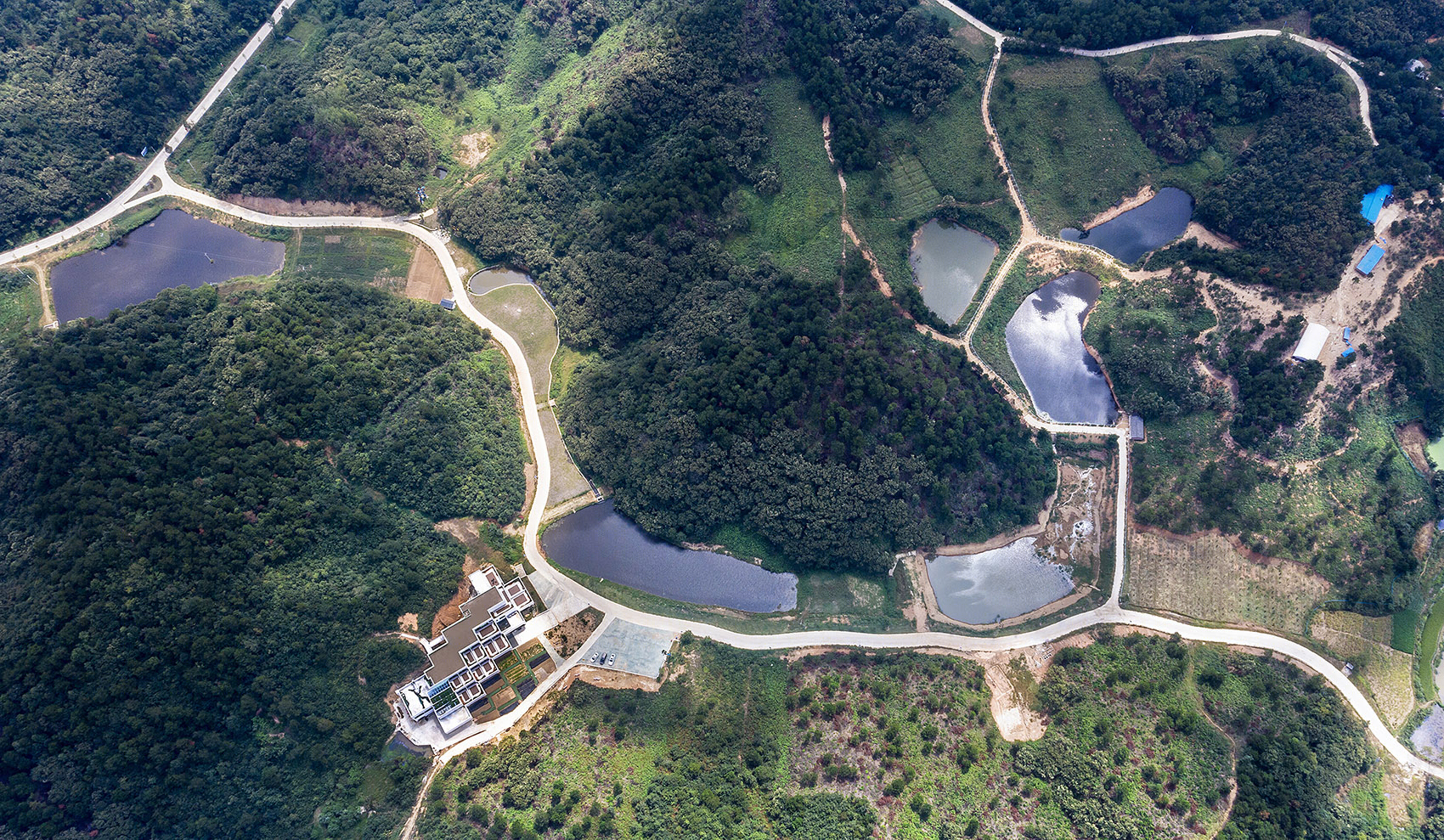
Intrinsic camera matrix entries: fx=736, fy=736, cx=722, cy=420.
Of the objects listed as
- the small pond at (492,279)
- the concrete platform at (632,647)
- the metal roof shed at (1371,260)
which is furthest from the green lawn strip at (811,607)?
the metal roof shed at (1371,260)

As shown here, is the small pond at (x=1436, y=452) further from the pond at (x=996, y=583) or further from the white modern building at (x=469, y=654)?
the white modern building at (x=469, y=654)

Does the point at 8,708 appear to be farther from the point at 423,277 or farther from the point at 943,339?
the point at 943,339

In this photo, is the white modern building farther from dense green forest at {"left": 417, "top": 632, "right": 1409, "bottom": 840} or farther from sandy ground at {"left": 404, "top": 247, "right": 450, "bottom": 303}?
sandy ground at {"left": 404, "top": 247, "right": 450, "bottom": 303}

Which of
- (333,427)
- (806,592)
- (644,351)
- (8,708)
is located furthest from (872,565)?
(8,708)

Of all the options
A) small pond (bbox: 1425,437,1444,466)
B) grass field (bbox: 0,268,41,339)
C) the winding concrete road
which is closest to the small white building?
small pond (bbox: 1425,437,1444,466)

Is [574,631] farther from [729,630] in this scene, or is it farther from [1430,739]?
[1430,739]
